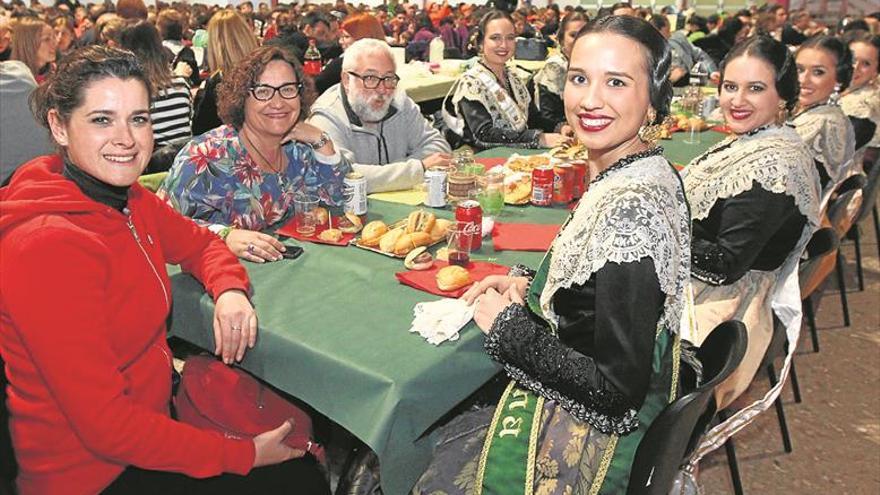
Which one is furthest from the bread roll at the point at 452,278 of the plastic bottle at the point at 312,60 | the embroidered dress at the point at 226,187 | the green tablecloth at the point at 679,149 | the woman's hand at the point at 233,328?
the plastic bottle at the point at 312,60

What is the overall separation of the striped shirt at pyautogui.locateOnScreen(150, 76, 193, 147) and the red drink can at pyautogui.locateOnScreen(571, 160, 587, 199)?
272 cm

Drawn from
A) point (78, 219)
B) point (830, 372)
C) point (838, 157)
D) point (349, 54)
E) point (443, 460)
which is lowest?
point (830, 372)

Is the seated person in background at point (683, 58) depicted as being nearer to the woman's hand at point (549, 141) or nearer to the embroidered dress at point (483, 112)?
the embroidered dress at point (483, 112)

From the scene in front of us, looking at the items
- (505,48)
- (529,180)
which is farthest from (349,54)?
(505,48)

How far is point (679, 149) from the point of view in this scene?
155 inches

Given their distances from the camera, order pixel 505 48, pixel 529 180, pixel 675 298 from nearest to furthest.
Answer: pixel 675 298 < pixel 529 180 < pixel 505 48

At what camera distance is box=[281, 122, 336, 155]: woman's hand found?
2490mm

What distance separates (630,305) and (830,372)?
2.66 meters

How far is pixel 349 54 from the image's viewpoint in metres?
3.21

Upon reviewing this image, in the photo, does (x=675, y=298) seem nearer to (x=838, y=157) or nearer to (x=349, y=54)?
(x=349, y=54)

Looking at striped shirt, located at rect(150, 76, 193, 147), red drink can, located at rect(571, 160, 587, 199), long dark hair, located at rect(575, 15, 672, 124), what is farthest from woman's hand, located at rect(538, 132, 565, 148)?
long dark hair, located at rect(575, 15, 672, 124)

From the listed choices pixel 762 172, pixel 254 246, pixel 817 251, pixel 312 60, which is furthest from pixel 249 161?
pixel 312 60

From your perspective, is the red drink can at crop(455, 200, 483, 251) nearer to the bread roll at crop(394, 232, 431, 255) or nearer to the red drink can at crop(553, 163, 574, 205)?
the bread roll at crop(394, 232, 431, 255)

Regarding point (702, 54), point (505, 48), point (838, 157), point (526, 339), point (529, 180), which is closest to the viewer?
point (526, 339)
